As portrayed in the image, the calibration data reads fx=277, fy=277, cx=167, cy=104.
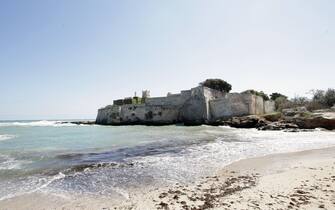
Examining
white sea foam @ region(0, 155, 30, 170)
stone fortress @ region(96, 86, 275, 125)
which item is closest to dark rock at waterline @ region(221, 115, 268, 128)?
stone fortress @ region(96, 86, 275, 125)

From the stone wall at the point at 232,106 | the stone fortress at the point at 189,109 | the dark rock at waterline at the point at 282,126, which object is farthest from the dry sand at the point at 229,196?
the stone fortress at the point at 189,109

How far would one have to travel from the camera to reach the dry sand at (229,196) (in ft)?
21.3

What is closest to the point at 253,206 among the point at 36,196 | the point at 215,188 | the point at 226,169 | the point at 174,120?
the point at 215,188

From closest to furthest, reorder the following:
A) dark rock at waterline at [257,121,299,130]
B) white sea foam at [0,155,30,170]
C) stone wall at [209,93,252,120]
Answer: white sea foam at [0,155,30,170], dark rock at waterline at [257,121,299,130], stone wall at [209,93,252,120]

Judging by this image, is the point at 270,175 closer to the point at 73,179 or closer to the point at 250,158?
the point at 250,158

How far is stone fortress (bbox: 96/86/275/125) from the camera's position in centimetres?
4747

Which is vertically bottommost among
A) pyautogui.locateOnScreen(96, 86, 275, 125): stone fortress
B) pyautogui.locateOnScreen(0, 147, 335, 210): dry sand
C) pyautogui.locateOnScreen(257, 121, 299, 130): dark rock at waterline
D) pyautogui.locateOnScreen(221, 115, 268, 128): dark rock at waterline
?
pyautogui.locateOnScreen(0, 147, 335, 210): dry sand

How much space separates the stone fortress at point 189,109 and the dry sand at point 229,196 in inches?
1501

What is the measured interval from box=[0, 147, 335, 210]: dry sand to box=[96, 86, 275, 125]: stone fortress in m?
38.1

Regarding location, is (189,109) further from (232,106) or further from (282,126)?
(282,126)

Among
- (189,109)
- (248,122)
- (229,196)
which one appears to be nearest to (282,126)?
(248,122)

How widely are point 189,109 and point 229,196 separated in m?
44.5

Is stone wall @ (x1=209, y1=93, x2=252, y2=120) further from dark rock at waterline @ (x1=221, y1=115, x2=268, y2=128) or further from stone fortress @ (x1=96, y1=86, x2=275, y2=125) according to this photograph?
dark rock at waterline @ (x1=221, y1=115, x2=268, y2=128)

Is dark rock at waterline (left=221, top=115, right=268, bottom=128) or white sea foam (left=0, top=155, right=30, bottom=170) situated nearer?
white sea foam (left=0, top=155, right=30, bottom=170)
